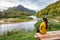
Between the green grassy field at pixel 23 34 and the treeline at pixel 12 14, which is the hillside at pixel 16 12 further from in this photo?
the green grassy field at pixel 23 34

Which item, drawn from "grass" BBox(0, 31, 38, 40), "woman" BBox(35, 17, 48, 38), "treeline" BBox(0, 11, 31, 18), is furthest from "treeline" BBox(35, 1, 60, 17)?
"woman" BBox(35, 17, 48, 38)

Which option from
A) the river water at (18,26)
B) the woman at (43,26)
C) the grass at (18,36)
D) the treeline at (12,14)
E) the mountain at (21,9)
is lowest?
the grass at (18,36)

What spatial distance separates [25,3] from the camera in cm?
684

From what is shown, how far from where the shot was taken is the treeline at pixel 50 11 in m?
6.59

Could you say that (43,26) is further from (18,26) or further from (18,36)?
(18,26)

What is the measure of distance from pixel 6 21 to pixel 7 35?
1.45ft

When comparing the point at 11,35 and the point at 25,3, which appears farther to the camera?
the point at 25,3

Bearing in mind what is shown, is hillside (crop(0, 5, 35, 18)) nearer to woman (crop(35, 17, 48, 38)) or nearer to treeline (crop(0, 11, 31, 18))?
treeline (crop(0, 11, 31, 18))

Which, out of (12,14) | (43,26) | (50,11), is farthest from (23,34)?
(43,26)

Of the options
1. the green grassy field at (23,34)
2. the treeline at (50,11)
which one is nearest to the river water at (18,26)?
the green grassy field at (23,34)

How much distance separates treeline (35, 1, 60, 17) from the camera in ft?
21.6

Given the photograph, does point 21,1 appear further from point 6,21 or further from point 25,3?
point 6,21

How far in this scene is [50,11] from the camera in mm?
6691

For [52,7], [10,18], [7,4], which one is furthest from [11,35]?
[52,7]
